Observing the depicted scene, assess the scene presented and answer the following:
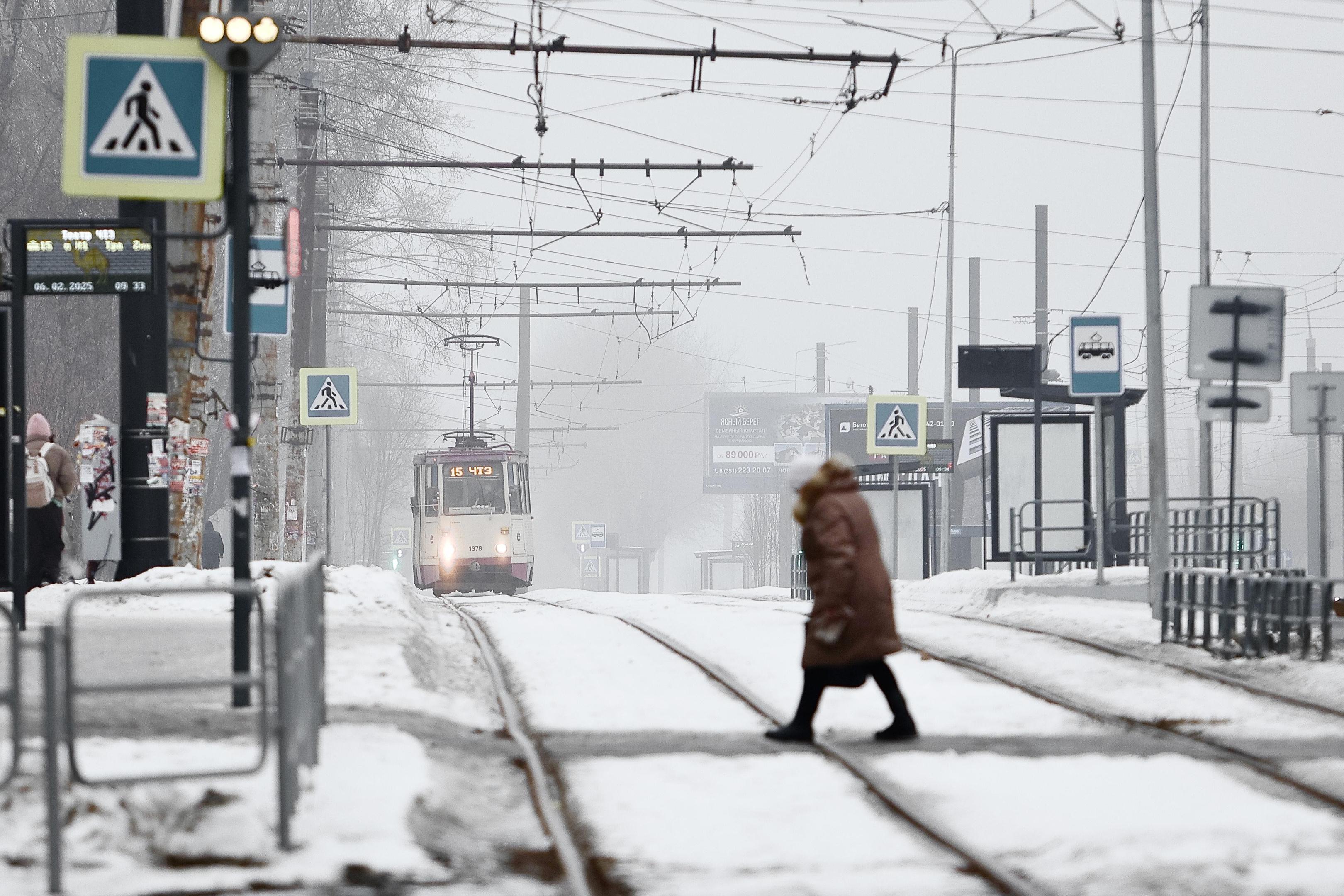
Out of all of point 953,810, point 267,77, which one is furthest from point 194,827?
point 267,77

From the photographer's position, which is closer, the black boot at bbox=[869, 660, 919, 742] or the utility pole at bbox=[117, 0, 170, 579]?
the black boot at bbox=[869, 660, 919, 742]

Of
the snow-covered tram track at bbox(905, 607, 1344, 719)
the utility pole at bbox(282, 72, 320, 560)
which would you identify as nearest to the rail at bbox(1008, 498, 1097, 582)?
the snow-covered tram track at bbox(905, 607, 1344, 719)

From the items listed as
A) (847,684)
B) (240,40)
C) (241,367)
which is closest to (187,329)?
(241,367)

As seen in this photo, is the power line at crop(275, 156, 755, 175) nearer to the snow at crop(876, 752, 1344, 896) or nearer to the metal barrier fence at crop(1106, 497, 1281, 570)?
the metal barrier fence at crop(1106, 497, 1281, 570)

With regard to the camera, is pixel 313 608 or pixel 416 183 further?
pixel 416 183

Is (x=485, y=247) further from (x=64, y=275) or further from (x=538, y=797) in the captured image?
(x=538, y=797)

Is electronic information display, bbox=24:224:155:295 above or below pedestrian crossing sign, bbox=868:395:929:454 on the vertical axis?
above

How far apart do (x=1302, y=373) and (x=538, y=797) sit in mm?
14049

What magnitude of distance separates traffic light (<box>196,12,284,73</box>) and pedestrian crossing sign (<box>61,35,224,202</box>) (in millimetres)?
129

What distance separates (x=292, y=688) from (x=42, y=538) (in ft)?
38.2

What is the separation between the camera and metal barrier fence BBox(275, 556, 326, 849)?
20.6ft

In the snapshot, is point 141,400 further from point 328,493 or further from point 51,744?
point 328,493

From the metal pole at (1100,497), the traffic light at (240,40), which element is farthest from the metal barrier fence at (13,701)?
the metal pole at (1100,497)

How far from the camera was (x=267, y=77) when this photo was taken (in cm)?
2073
